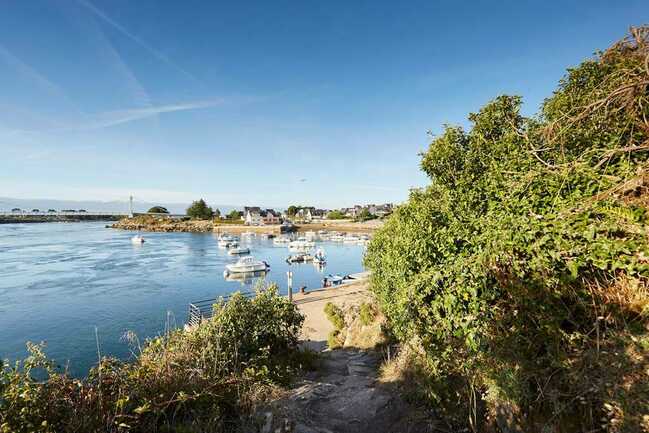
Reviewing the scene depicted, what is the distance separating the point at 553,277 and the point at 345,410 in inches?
152

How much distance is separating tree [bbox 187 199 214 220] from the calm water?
75.0 m

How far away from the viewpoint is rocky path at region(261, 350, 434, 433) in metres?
4.33

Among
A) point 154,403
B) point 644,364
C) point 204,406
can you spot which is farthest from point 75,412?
point 644,364

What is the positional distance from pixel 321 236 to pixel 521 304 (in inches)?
3160

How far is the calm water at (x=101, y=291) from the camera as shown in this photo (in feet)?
59.6

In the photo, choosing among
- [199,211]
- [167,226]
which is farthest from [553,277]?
[199,211]

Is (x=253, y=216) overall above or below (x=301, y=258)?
above

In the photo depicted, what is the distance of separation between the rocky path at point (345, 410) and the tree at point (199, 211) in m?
131

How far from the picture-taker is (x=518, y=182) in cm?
446

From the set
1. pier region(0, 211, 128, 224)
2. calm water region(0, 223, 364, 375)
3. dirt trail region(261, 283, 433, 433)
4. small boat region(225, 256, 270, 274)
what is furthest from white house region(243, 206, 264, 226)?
dirt trail region(261, 283, 433, 433)

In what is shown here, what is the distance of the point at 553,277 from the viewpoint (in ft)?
12.0

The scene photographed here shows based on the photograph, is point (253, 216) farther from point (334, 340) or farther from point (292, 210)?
point (334, 340)

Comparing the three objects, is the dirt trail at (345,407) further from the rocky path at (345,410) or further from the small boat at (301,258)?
the small boat at (301,258)

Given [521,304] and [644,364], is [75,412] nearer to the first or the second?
[521,304]
